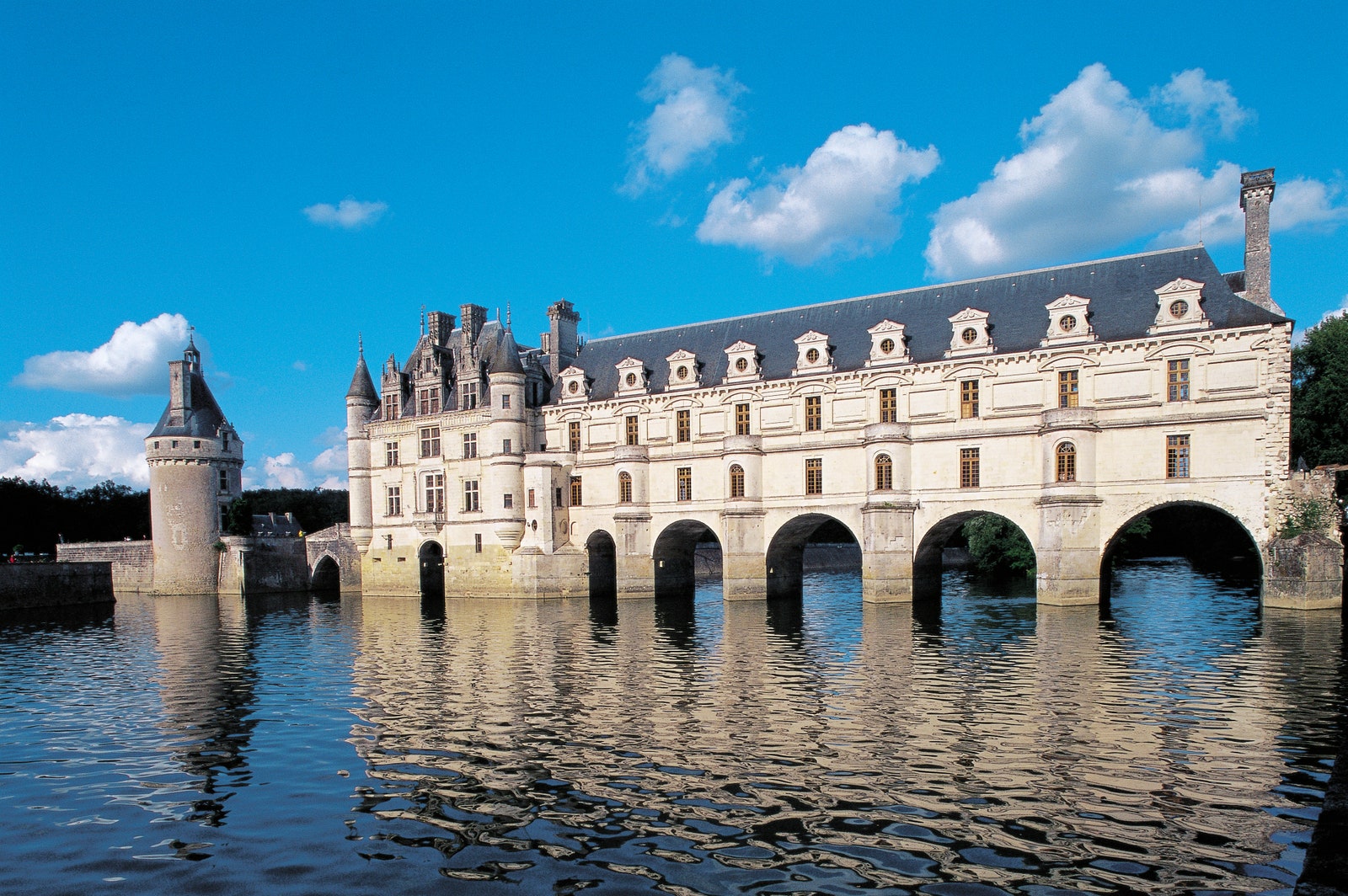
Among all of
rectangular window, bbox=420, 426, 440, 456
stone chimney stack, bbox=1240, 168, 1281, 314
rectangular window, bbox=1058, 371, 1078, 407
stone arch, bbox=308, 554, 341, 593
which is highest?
stone chimney stack, bbox=1240, 168, 1281, 314

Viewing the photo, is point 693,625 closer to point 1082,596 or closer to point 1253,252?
point 1082,596

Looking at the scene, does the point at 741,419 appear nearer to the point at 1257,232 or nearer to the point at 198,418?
the point at 1257,232

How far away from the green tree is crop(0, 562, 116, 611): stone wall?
5746 centimetres

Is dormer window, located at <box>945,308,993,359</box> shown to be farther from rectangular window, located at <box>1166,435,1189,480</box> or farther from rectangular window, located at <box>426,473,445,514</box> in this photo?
rectangular window, located at <box>426,473,445,514</box>

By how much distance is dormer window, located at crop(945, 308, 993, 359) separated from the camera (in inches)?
Answer: 1468

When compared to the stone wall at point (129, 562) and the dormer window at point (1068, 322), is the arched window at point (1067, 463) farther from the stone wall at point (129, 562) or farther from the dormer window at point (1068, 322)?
the stone wall at point (129, 562)

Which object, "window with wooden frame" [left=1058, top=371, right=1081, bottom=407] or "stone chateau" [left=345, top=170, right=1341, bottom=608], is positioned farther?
"window with wooden frame" [left=1058, top=371, right=1081, bottom=407]

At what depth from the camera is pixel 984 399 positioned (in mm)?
37031

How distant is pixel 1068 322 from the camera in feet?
116

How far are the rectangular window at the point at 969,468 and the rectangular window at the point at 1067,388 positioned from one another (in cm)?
393

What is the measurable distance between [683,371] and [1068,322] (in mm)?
18349

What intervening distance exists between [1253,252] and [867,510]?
701 inches

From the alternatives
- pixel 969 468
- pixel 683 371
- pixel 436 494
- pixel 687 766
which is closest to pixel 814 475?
pixel 969 468

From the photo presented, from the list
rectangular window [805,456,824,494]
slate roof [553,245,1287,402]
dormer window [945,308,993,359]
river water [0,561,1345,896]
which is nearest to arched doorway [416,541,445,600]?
slate roof [553,245,1287,402]
